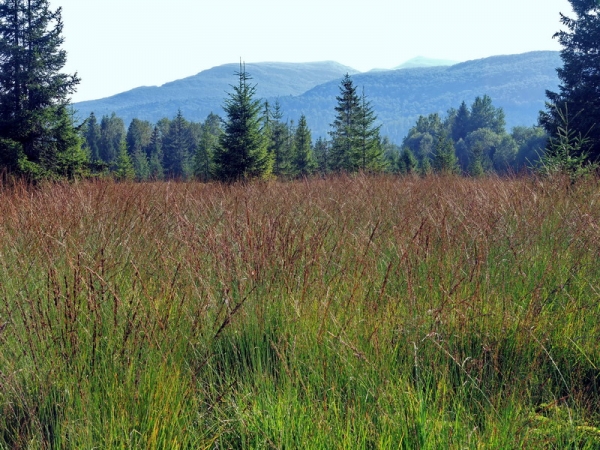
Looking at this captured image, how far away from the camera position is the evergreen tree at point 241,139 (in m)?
19.5

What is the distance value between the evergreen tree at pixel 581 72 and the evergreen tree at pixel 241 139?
43.1 feet

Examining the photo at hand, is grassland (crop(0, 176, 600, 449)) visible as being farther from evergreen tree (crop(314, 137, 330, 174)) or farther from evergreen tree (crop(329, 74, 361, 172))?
evergreen tree (crop(314, 137, 330, 174))

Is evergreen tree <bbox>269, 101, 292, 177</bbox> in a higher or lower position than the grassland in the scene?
higher

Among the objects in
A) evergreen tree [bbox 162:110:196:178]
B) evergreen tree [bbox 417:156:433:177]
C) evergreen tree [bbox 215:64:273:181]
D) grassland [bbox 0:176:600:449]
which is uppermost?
evergreen tree [bbox 162:110:196:178]

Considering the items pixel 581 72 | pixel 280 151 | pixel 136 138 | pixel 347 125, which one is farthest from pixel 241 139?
pixel 136 138

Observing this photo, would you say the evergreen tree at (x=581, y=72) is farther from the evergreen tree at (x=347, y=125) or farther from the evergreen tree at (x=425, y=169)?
the evergreen tree at (x=347, y=125)

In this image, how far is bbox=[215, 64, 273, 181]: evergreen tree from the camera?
19.5 m

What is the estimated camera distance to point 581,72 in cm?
2341

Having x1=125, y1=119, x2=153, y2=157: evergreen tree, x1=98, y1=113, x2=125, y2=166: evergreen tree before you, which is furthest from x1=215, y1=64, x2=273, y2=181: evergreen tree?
x1=98, y1=113, x2=125, y2=166: evergreen tree

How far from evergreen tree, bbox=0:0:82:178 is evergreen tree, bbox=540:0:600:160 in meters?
20.5

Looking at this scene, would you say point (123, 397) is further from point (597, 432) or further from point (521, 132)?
point (521, 132)

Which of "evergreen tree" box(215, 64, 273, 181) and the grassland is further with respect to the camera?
"evergreen tree" box(215, 64, 273, 181)

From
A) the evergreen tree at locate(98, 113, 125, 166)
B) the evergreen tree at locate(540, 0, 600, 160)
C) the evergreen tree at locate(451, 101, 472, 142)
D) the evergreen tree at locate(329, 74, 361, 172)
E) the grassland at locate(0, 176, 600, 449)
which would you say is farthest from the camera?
the evergreen tree at locate(451, 101, 472, 142)

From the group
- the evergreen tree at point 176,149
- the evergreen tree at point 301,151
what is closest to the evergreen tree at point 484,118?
the evergreen tree at point 176,149
